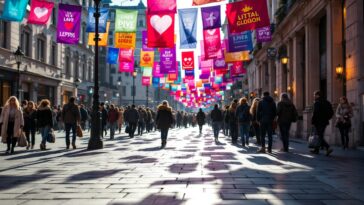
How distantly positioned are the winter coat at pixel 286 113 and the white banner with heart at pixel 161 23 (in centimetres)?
701

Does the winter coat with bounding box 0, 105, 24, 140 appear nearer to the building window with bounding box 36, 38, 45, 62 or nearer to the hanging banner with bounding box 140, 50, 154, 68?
the hanging banner with bounding box 140, 50, 154, 68

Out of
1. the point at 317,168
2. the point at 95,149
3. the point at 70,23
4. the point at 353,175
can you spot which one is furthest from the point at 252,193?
the point at 70,23

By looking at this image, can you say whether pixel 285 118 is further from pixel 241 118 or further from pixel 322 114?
pixel 241 118

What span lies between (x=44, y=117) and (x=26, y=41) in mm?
19081

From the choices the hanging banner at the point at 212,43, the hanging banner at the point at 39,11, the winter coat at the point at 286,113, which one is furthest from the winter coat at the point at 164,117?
the hanging banner at the point at 212,43

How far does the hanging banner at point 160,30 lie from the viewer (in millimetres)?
19359

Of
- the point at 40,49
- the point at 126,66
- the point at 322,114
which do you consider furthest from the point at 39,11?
the point at 40,49

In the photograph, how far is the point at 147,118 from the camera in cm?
3177

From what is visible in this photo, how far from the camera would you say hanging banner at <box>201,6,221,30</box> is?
1972 centimetres

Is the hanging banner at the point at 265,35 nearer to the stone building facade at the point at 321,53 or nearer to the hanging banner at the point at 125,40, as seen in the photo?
the stone building facade at the point at 321,53

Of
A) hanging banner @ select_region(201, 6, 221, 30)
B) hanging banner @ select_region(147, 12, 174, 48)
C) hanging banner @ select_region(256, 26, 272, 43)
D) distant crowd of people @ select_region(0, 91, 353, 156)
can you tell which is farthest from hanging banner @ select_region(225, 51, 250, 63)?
hanging banner @ select_region(147, 12, 174, 48)

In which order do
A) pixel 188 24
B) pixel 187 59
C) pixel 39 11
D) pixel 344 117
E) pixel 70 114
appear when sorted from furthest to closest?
pixel 187 59 → pixel 188 24 → pixel 39 11 → pixel 344 117 → pixel 70 114

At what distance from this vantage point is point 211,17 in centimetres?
1984

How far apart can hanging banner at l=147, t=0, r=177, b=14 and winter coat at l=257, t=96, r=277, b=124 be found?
19.9ft
